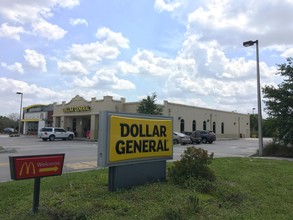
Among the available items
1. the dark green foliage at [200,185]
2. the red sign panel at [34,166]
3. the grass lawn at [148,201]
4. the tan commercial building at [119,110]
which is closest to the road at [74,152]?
the grass lawn at [148,201]

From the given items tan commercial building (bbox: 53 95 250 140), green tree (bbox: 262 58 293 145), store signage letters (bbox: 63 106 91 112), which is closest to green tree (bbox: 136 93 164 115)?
tan commercial building (bbox: 53 95 250 140)

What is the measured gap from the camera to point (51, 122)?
195 ft

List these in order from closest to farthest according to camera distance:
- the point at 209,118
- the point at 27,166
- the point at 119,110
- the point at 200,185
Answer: the point at 27,166 → the point at 200,185 → the point at 119,110 → the point at 209,118

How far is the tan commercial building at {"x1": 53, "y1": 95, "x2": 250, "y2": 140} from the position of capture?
4444 cm

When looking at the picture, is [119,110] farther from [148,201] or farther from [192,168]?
[148,201]

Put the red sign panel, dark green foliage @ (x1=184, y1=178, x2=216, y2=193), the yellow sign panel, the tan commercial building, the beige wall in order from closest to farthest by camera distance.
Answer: the red sign panel, the yellow sign panel, dark green foliage @ (x1=184, y1=178, x2=216, y2=193), the tan commercial building, the beige wall

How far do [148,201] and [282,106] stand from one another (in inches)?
674

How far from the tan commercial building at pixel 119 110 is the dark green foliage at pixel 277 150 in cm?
2334

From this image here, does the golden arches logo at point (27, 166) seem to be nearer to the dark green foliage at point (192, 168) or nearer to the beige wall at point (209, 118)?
the dark green foliage at point (192, 168)

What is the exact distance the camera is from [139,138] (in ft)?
A: 26.1

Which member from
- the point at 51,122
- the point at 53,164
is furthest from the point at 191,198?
the point at 51,122

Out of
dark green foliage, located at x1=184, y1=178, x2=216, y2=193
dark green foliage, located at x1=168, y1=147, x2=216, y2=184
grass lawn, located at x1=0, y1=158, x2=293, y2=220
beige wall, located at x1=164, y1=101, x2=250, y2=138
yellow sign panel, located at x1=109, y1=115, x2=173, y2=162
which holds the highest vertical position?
beige wall, located at x1=164, y1=101, x2=250, y2=138

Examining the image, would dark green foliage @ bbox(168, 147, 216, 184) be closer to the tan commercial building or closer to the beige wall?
the tan commercial building

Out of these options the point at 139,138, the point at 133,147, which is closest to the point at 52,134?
the point at 139,138
